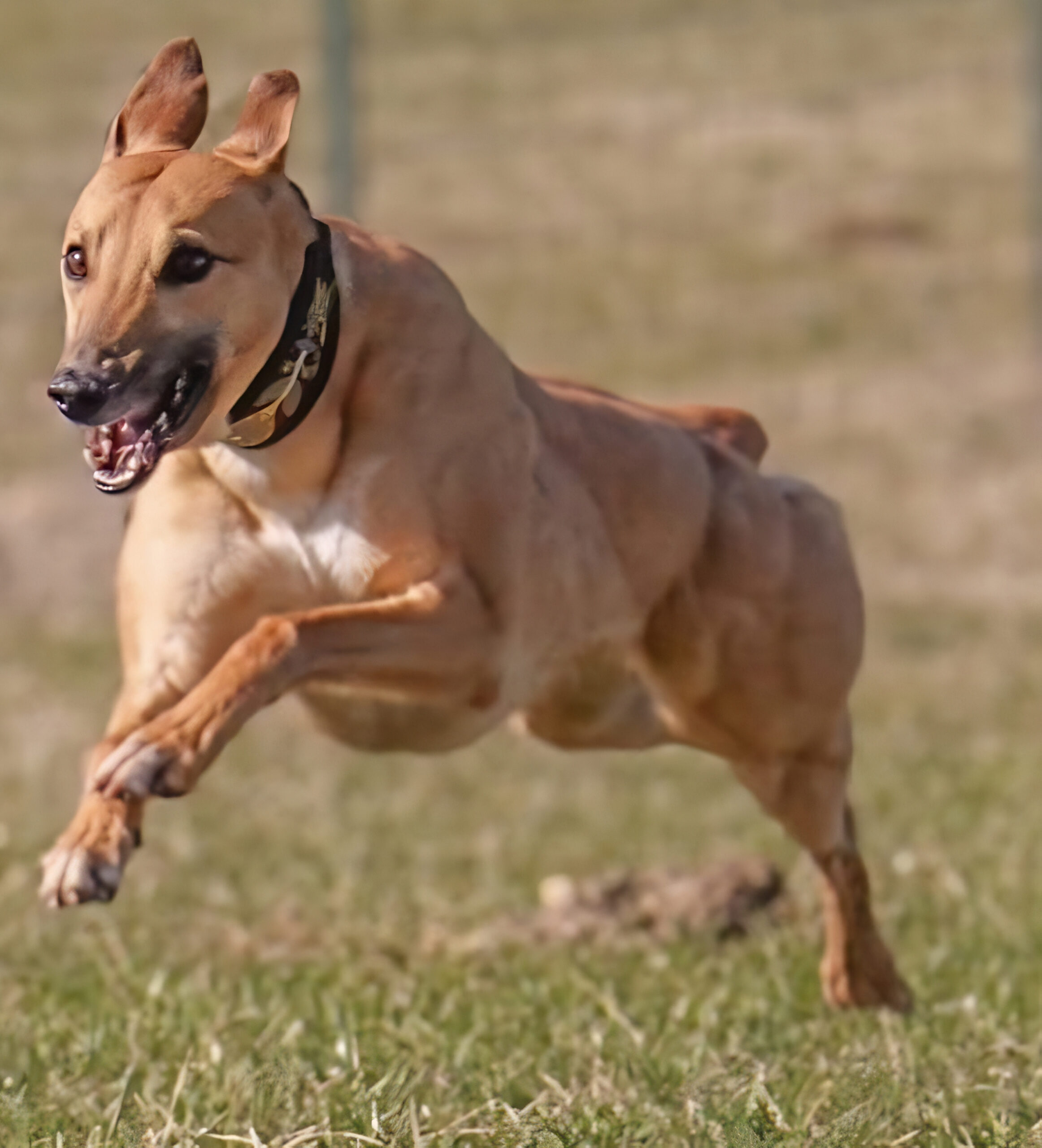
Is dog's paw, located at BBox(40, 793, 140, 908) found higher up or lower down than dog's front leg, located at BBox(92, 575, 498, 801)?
lower down

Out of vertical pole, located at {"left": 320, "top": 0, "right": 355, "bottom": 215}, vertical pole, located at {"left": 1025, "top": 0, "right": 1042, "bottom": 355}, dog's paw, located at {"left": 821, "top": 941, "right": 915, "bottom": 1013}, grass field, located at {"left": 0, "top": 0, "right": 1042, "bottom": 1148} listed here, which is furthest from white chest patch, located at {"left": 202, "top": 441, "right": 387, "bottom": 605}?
vertical pole, located at {"left": 1025, "top": 0, "right": 1042, "bottom": 355}

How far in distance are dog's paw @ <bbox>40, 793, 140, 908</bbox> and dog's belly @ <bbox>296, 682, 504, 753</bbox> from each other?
0.60 m

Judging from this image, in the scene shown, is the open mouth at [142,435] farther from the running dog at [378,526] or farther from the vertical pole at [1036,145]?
the vertical pole at [1036,145]

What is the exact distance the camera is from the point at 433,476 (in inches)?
152

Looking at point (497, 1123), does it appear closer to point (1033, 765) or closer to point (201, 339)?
point (201, 339)

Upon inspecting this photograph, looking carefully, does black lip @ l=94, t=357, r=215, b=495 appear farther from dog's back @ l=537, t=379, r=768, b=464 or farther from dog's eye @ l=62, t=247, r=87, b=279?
dog's back @ l=537, t=379, r=768, b=464

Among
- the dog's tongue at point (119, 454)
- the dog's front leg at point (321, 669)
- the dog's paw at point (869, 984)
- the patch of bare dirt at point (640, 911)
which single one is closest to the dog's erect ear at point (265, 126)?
the dog's tongue at point (119, 454)

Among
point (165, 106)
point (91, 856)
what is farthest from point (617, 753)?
point (91, 856)

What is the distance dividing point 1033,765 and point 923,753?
514 millimetres

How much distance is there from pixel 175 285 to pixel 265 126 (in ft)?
1.30

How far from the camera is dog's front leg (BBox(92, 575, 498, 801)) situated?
11.4 ft

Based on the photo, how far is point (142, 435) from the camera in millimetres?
3438

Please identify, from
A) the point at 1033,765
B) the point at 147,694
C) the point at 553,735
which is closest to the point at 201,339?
the point at 147,694

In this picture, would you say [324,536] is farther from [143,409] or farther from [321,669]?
[143,409]
